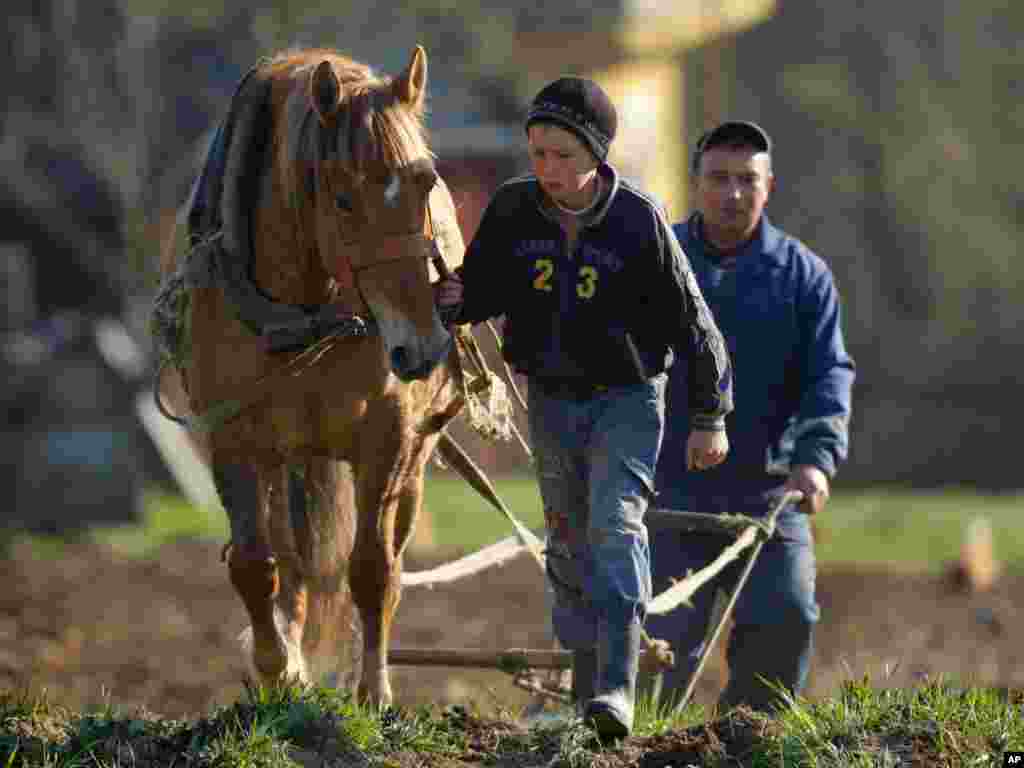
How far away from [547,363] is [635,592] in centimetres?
69

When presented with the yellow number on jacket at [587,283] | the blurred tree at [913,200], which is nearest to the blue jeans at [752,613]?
the yellow number on jacket at [587,283]

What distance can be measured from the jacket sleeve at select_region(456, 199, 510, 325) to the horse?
12 cm

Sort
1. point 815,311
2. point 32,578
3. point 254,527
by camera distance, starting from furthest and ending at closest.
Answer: point 32,578 → point 815,311 → point 254,527

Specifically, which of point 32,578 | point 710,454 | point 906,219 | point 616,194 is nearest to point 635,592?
point 710,454

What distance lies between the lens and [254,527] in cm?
641

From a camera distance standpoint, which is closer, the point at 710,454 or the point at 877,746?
the point at 877,746

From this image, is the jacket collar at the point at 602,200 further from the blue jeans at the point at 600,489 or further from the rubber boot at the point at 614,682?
the rubber boot at the point at 614,682

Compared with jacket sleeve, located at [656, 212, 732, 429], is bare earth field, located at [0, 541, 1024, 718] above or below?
below

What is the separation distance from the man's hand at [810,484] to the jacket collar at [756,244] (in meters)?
0.68

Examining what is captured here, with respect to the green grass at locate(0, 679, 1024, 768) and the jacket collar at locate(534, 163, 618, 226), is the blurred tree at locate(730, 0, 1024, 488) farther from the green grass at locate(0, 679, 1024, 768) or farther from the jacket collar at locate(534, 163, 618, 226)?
the green grass at locate(0, 679, 1024, 768)

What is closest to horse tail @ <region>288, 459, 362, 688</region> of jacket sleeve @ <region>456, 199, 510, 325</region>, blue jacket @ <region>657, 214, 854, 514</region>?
jacket sleeve @ <region>456, 199, 510, 325</region>

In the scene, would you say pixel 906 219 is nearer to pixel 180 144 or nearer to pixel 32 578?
pixel 180 144

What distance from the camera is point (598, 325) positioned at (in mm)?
5902

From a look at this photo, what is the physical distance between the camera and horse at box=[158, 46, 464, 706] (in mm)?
5699
